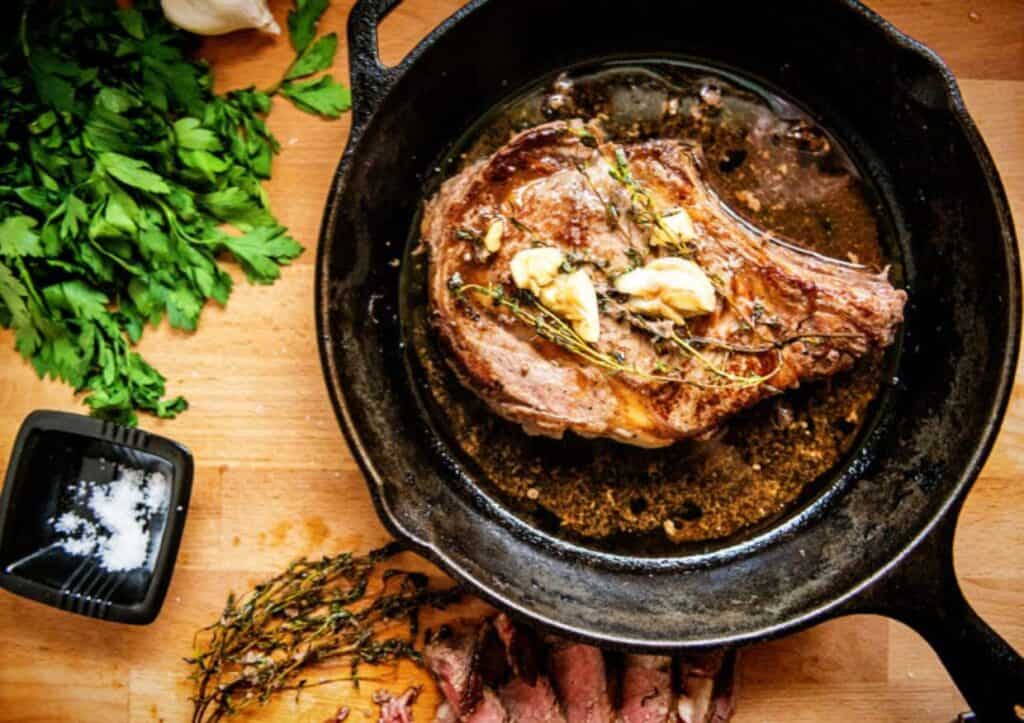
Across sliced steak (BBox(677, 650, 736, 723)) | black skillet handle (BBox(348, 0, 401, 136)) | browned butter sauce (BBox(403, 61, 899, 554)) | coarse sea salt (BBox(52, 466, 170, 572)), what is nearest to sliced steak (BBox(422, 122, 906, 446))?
browned butter sauce (BBox(403, 61, 899, 554))

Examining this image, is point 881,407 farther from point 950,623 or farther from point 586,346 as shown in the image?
point 586,346

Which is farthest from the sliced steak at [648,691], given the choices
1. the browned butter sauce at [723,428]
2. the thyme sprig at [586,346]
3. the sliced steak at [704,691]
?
the thyme sprig at [586,346]

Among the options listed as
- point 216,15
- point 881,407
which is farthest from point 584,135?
point 881,407

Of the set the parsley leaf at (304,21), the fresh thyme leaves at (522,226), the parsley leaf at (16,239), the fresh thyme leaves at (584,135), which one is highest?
the fresh thyme leaves at (584,135)

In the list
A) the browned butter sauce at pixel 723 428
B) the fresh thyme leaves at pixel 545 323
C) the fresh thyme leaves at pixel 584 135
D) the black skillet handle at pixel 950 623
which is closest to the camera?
the black skillet handle at pixel 950 623

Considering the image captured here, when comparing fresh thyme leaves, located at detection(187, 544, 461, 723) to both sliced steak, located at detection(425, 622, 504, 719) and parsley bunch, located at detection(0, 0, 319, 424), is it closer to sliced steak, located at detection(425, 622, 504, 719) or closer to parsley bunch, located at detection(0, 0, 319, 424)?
sliced steak, located at detection(425, 622, 504, 719)

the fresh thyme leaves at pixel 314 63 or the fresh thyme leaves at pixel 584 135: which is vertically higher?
the fresh thyme leaves at pixel 584 135

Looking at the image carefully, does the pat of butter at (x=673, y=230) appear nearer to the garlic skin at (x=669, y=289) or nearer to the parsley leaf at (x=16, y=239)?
the garlic skin at (x=669, y=289)
